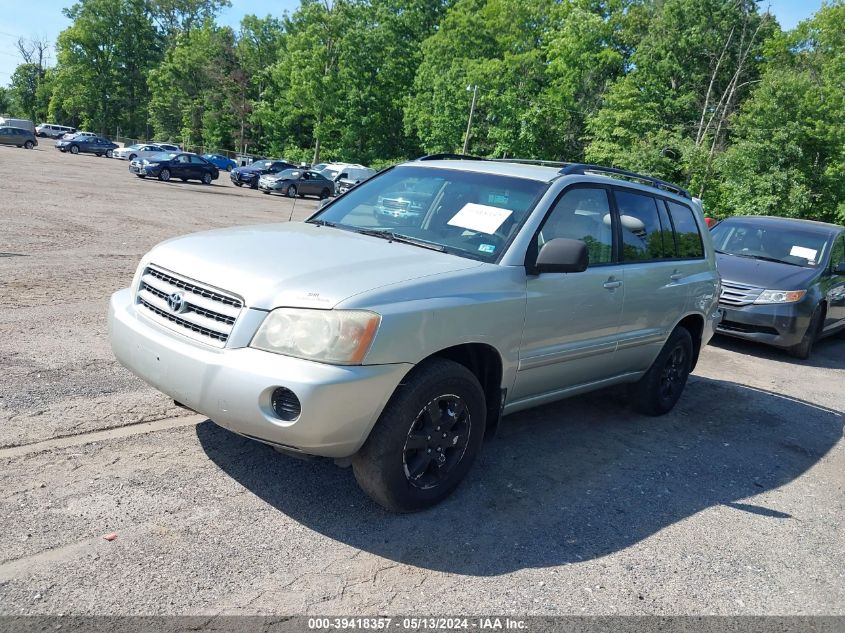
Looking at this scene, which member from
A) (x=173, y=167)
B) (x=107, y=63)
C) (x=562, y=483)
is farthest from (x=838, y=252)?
(x=107, y=63)

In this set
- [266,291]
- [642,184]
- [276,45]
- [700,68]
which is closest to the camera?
[266,291]

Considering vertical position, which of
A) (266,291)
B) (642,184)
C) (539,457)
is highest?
(642,184)

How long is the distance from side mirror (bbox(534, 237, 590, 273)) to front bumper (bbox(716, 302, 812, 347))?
5.46 metres

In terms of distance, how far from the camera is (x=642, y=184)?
5762mm

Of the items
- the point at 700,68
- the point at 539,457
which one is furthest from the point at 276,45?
the point at 539,457

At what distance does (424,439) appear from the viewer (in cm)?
373

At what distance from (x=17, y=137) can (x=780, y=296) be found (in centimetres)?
5328

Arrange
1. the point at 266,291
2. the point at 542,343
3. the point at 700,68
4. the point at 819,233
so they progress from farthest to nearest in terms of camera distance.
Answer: the point at 700,68 < the point at 819,233 < the point at 542,343 < the point at 266,291

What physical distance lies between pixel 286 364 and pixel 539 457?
232 cm

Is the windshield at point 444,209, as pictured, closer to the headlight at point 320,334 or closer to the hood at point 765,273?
the headlight at point 320,334

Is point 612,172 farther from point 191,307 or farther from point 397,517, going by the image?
point 191,307

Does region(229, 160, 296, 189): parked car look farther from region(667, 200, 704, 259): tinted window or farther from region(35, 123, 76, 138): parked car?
region(35, 123, 76, 138): parked car

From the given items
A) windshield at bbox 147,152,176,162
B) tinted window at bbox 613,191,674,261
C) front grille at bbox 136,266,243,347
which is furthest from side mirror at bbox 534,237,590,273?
windshield at bbox 147,152,176,162

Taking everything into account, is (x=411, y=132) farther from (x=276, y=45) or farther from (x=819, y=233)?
(x=819, y=233)
